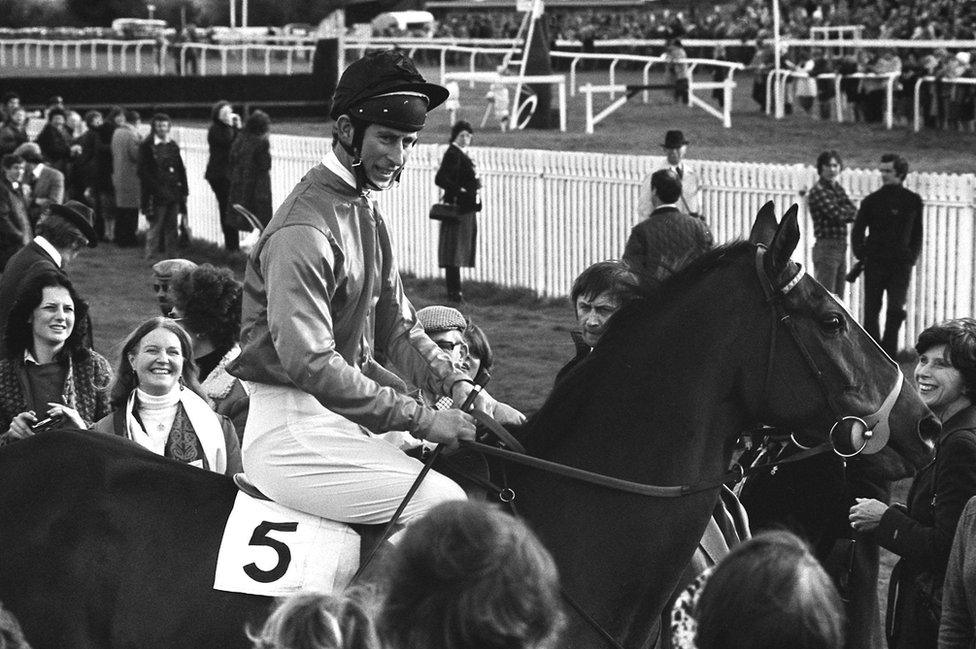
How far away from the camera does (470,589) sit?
91.7 inches

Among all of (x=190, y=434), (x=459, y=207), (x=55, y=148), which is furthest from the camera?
(x=55, y=148)

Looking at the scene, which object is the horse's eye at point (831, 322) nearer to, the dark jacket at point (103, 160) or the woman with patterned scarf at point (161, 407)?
the woman with patterned scarf at point (161, 407)

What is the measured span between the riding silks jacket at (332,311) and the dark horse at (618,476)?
0.40 m

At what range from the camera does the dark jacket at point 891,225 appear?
11.6 metres

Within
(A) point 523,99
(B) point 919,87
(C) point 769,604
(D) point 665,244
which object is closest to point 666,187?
(D) point 665,244

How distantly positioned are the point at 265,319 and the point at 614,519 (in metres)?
1.04

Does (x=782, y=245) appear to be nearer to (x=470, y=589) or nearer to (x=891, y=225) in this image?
(x=470, y=589)

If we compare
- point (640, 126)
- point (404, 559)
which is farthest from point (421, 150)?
point (404, 559)

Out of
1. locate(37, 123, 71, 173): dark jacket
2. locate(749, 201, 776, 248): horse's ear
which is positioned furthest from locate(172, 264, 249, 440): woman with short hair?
locate(37, 123, 71, 173): dark jacket

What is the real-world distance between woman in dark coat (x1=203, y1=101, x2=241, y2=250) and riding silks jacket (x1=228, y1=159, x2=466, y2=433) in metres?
14.8

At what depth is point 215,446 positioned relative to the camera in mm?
5305

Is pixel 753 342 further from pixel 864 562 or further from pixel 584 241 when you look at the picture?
pixel 584 241

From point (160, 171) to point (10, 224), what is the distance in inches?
191

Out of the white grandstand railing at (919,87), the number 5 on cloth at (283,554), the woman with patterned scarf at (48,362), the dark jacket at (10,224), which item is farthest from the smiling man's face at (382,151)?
the white grandstand railing at (919,87)
